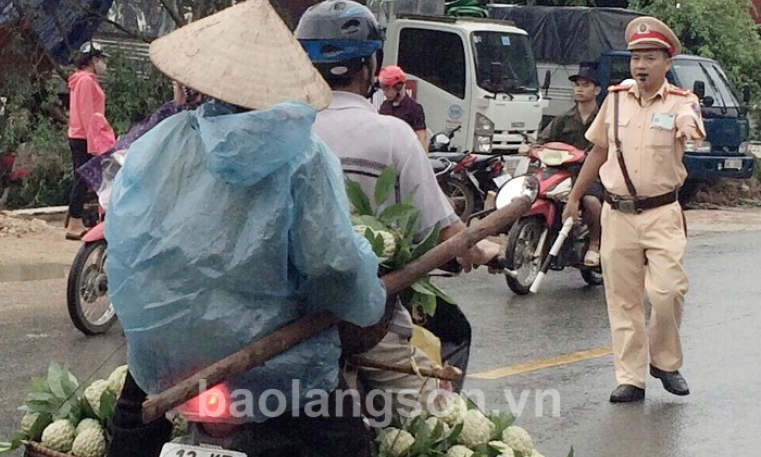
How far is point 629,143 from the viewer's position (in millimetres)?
7105

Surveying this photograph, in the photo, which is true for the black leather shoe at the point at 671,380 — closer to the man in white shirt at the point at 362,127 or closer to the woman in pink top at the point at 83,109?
the man in white shirt at the point at 362,127

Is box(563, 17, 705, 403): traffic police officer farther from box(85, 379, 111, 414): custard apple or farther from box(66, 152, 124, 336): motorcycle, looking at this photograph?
box(85, 379, 111, 414): custard apple

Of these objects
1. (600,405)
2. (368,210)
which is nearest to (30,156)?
(600,405)

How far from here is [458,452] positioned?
3.59m

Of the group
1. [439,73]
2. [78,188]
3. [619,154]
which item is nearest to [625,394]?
[619,154]

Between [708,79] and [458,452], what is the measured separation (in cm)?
1588

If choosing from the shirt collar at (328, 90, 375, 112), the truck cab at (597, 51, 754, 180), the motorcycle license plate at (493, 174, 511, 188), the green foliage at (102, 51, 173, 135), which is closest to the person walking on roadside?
the motorcycle license plate at (493, 174, 511, 188)

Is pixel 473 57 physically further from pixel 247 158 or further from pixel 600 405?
pixel 247 158

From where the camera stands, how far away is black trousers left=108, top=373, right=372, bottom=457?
3139 mm

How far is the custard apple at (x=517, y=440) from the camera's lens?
3.81m

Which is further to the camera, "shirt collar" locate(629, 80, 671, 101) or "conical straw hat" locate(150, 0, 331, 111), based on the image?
"shirt collar" locate(629, 80, 671, 101)

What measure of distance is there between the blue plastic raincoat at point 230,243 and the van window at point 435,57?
15115 mm

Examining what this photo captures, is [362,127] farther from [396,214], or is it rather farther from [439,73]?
[439,73]

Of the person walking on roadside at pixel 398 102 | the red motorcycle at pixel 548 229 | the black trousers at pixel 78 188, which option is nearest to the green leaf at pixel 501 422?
the red motorcycle at pixel 548 229
